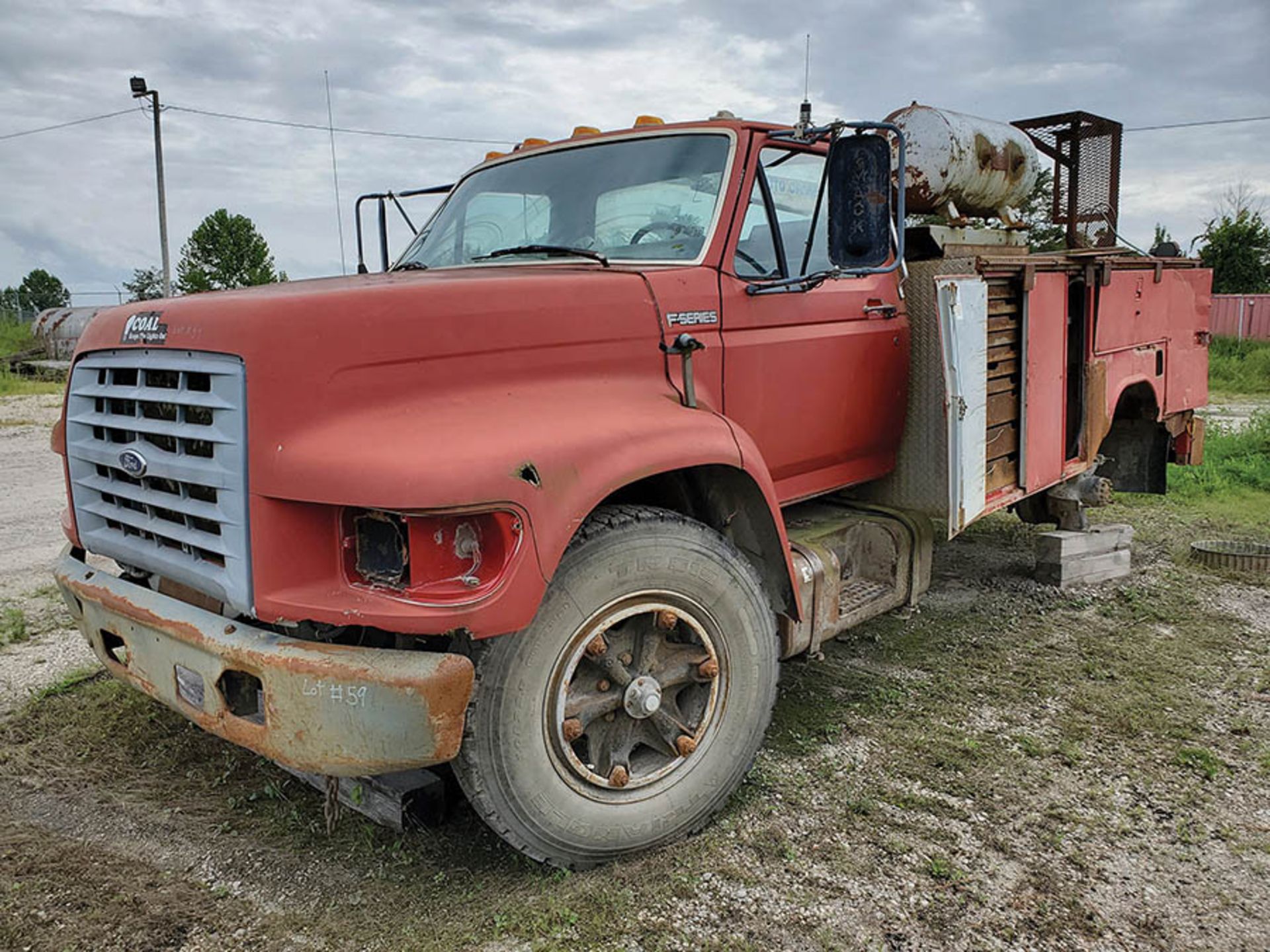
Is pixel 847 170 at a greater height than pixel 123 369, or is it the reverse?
pixel 847 170

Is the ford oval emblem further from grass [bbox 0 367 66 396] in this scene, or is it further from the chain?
grass [bbox 0 367 66 396]

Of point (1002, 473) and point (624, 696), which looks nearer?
point (624, 696)

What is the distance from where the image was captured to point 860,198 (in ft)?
10.9

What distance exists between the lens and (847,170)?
331 cm

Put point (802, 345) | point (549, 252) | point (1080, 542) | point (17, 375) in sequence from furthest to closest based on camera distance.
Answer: point (17, 375), point (1080, 542), point (802, 345), point (549, 252)

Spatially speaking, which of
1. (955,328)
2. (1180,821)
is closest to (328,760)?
(1180,821)

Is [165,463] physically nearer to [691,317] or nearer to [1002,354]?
[691,317]

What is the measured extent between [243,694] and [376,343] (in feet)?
3.32

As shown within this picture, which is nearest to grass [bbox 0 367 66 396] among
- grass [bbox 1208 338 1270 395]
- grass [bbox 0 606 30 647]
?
grass [bbox 0 606 30 647]

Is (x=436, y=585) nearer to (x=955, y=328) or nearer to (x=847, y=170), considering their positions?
(x=847, y=170)

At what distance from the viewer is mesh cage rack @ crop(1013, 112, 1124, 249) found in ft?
20.9

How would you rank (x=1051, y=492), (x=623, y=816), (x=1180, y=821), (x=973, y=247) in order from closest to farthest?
(x=623, y=816), (x=1180, y=821), (x=973, y=247), (x=1051, y=492)

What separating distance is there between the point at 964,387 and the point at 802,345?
0.86 meters

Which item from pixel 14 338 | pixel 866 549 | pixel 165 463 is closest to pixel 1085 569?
pixel 866 549
